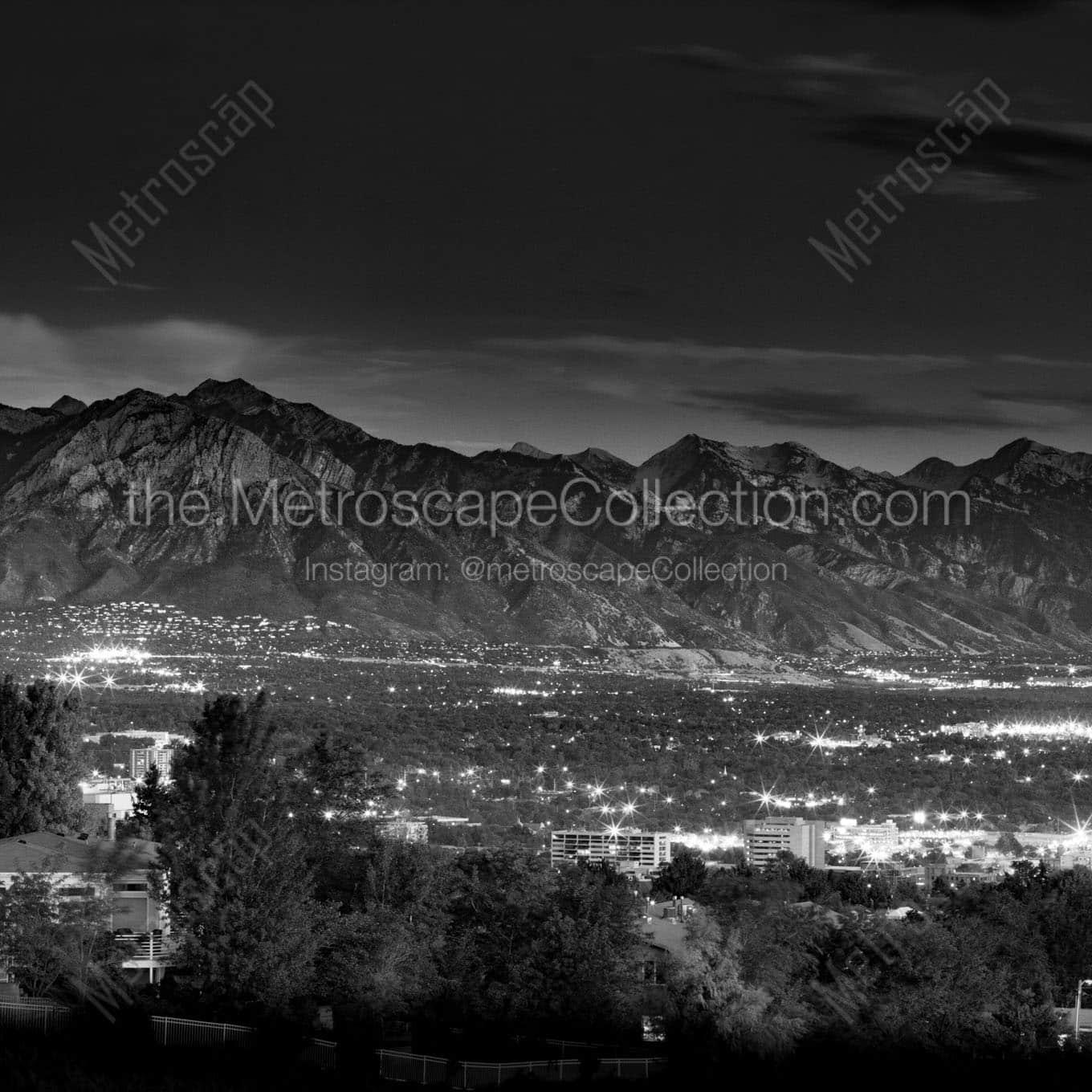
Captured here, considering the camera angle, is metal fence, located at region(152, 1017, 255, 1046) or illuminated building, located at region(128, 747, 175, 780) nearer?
metal fence, located at region(152, 1017, 255, 1046)

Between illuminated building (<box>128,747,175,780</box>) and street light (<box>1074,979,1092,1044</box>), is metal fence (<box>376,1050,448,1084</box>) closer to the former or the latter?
street light (<box>1074,979,1092,1044</box>)

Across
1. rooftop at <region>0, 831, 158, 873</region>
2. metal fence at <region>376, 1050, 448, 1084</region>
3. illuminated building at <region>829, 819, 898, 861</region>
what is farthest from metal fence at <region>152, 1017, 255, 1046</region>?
illuminated building at <region>829, 819, 898, 861</region>

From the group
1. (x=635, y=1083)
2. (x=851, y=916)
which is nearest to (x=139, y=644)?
(x=851, y=916)

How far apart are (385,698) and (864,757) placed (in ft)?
145

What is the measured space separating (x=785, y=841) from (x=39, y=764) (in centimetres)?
3257

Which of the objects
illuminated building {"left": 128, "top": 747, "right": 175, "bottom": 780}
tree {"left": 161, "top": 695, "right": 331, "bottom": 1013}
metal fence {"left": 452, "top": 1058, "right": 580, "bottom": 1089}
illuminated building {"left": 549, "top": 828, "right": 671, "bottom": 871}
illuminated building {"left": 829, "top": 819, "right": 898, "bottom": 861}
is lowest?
metal fence {"left": 452, "top": 1058, "right": 580, "bottom": 1089}

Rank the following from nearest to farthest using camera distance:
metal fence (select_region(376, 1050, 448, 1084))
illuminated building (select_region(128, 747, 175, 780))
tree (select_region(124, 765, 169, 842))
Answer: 1. metal fence (select_region(376, 1050, 448, 1084))
2. tree (select_region(124, 765, 169, 842))
3. illuminated building (select_region(128, 747, 175, 780))

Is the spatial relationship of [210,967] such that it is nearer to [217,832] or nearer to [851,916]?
[217,832]

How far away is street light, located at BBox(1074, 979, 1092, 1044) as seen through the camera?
38009mm

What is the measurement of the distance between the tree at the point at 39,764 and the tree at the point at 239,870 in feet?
25.4

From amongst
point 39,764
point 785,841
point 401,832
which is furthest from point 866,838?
point 39,764

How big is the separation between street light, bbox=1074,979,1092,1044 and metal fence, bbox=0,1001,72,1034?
17.4 metres

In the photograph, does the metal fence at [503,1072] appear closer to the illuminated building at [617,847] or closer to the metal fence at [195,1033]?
the metal fence at [195,1033]

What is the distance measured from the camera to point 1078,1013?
39.8 metres
